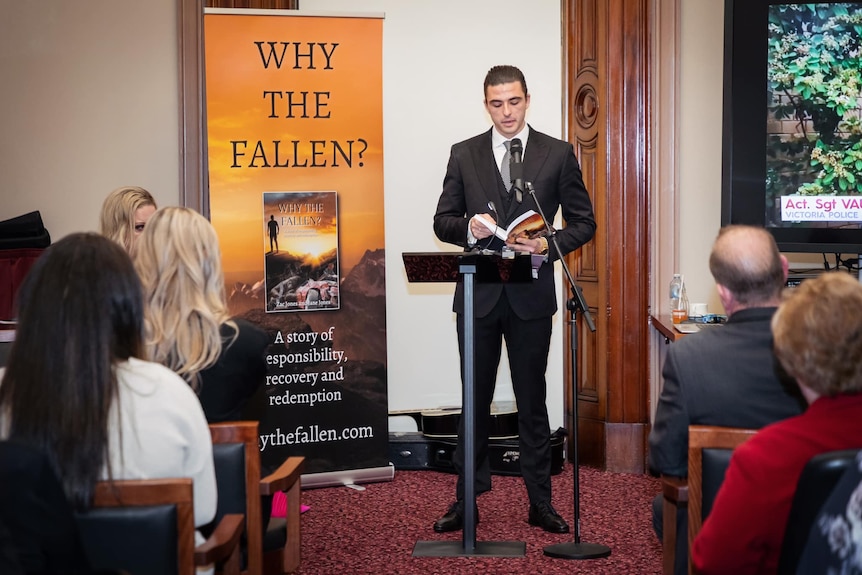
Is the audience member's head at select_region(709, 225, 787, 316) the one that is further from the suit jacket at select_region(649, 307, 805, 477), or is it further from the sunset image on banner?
the sunset image on banner

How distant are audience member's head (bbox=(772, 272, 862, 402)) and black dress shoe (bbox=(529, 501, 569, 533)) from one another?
2409 mm

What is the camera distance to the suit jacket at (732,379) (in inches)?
90.1

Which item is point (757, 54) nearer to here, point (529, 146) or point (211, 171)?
point (529, 146)

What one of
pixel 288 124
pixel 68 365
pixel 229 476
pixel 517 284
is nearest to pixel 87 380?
pixel 68 365

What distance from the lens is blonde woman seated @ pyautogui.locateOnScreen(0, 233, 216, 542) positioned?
71.4 inches

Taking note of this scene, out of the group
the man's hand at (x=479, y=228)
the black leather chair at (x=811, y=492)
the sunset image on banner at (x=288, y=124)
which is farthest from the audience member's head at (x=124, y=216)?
the black leather chair at (x=811, y=492)

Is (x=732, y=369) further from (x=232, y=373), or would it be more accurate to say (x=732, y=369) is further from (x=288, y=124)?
(x=288, y=124)

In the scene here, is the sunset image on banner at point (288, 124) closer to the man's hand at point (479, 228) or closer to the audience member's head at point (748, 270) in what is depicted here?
the man's hand at point (479, 228)

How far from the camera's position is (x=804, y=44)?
14.4 feet

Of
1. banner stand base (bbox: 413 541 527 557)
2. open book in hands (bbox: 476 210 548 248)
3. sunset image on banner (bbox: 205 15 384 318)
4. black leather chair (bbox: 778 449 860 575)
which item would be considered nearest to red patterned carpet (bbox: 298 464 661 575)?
banner stand base (bbox: 413 541 527 557)

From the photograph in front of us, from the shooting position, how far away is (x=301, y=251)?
4836 mm

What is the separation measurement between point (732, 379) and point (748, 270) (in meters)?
0.28

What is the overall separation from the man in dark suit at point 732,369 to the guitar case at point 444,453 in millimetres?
2630

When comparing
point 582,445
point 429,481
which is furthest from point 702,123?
point 429,481
